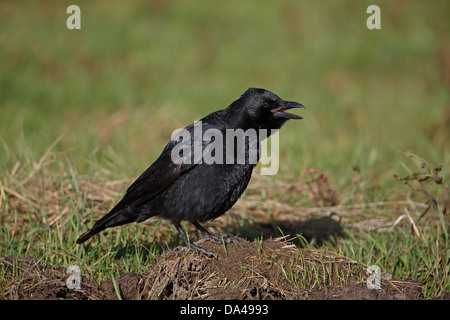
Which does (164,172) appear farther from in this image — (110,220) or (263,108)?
(263,108)

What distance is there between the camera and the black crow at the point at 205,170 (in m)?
4.14

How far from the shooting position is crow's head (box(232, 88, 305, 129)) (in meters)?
4.35

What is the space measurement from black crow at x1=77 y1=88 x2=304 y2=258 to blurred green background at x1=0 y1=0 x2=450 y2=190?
1.67 meters

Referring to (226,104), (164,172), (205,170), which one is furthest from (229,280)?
(226,104)

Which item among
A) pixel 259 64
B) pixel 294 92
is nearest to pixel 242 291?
pixel 294 92

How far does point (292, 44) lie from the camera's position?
37.9 ft

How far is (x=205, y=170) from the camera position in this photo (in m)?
4.15

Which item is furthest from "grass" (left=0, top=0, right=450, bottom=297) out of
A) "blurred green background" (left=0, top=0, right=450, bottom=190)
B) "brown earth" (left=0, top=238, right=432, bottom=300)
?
"brown earth" (left=0, top=238, right=432, bottom=300)

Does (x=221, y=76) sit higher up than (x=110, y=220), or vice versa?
(x=221, y=76)

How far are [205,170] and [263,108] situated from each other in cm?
72

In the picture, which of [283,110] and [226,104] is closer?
[283,110]

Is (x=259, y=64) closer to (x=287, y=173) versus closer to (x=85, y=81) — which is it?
(x=85, y=81)

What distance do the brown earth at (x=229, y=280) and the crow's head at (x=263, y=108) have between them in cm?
107

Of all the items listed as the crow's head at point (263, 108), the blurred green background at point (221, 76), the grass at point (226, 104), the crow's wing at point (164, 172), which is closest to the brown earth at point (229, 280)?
Result: the grass at point (226, 104)
